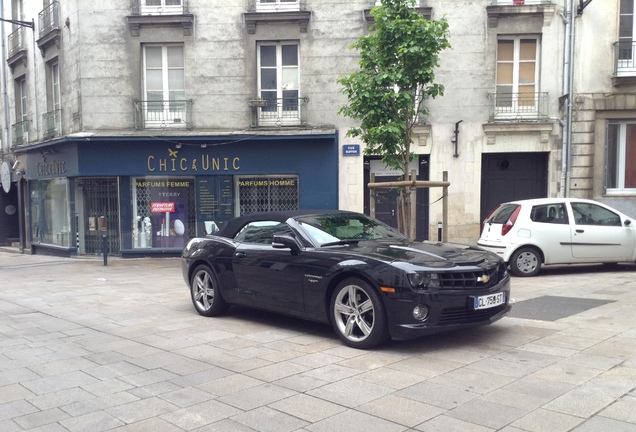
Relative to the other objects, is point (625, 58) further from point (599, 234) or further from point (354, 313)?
point (354, 313)

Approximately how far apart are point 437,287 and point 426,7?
12.2 m

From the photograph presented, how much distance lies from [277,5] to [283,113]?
3.07 m

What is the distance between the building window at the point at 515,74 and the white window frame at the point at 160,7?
923 centimetres

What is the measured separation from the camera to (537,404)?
4.28m

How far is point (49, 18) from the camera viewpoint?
18.4m

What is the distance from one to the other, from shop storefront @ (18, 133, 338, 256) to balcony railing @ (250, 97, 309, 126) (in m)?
0.53

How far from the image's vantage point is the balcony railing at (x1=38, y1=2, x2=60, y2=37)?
17938 millimetres

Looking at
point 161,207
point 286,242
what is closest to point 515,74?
point 161,207

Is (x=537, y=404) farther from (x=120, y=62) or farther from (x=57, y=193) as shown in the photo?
(x=57, y=193)

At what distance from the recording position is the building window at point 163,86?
16.9 m

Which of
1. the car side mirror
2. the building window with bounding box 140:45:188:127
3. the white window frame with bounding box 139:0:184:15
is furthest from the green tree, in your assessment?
the white window frame with bounding box 139:0:184:15

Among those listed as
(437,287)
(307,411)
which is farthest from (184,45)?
(307,411)

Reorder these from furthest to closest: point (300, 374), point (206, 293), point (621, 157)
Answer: point (621, 157) → point (206, 293) → point (300, 374)

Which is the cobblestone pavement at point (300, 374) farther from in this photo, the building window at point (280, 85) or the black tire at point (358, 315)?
the building window at point (280, 85)
